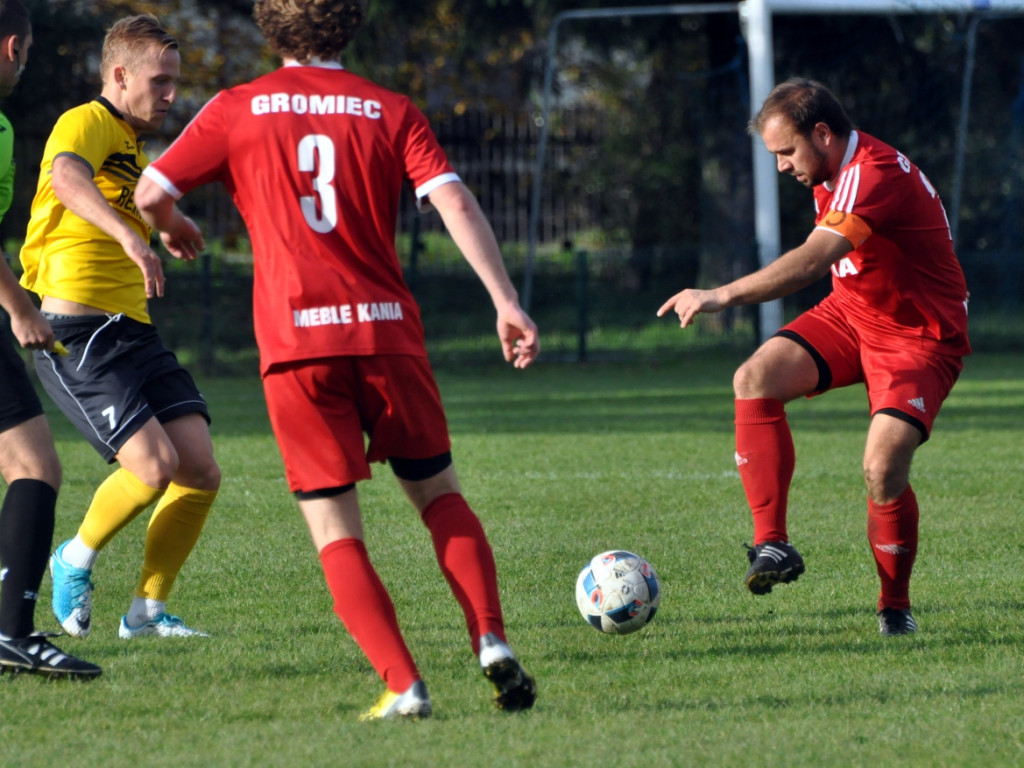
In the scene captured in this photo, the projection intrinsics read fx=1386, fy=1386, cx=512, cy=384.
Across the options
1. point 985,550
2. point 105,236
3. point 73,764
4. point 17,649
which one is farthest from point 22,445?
point 985,550

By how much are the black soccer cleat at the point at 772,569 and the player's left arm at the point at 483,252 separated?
1555 millimetres

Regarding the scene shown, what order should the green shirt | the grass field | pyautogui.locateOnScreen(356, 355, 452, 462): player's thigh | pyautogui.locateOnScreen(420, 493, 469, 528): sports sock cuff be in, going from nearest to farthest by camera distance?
the grass field → pyautogui.locateOnScreen(356, 355, 452, 462): player's thigh → pyautogui.locateOnScreen(420, 493, 469, 528): sports sock cuff → the green shirt

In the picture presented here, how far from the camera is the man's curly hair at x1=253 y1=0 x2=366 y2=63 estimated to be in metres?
3.46

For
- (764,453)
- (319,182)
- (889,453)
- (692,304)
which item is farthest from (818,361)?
(319,182)

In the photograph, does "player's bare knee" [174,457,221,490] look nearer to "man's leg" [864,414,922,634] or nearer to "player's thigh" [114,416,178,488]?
"player's thigh" [114,416,178,488]

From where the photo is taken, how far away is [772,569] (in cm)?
467

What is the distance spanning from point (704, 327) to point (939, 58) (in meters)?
5.75

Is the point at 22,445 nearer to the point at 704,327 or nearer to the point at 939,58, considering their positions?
the point at 704,327

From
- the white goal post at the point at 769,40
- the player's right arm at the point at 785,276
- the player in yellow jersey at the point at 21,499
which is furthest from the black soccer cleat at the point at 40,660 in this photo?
the white goal post at the point at 769,40

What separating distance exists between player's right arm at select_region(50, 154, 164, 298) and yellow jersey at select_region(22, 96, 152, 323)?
9.1 inches

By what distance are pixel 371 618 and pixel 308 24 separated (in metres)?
1.50

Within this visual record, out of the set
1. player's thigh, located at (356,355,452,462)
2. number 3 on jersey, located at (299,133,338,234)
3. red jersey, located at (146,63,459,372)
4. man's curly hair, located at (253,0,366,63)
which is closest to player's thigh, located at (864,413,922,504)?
player's thigh, located at (356,355,452,462)

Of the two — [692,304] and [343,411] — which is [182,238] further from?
[692,304]

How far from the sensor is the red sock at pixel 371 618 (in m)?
3.50
